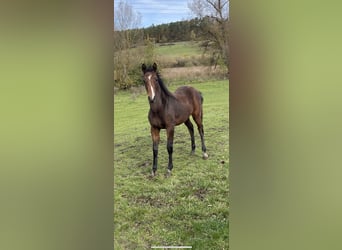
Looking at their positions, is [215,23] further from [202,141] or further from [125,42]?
[202,141]

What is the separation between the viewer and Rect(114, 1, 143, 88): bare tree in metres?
1.49

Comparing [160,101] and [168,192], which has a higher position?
[160,101]

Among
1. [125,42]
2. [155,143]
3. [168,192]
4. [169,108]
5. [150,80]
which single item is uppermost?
[125,42]

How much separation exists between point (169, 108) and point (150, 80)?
0.13 m

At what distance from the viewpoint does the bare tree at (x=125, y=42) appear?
1.49 meters

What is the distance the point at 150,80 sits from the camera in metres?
1.54

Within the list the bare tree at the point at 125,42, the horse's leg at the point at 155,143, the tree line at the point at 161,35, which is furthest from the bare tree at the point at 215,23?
the horse's leg at the point at 155,143

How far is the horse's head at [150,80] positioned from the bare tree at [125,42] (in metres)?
0.05

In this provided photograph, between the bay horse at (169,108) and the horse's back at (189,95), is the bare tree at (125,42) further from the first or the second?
the horse's back at (189,95)

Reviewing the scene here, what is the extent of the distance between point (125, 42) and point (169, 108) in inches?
12.2

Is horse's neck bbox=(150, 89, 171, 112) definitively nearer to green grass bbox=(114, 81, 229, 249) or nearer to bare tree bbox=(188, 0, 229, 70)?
green grass bbox=(114, 81, 229, 249)

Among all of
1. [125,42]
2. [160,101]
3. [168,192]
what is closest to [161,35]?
[125,42]

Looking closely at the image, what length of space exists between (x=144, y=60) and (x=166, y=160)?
410 mm
